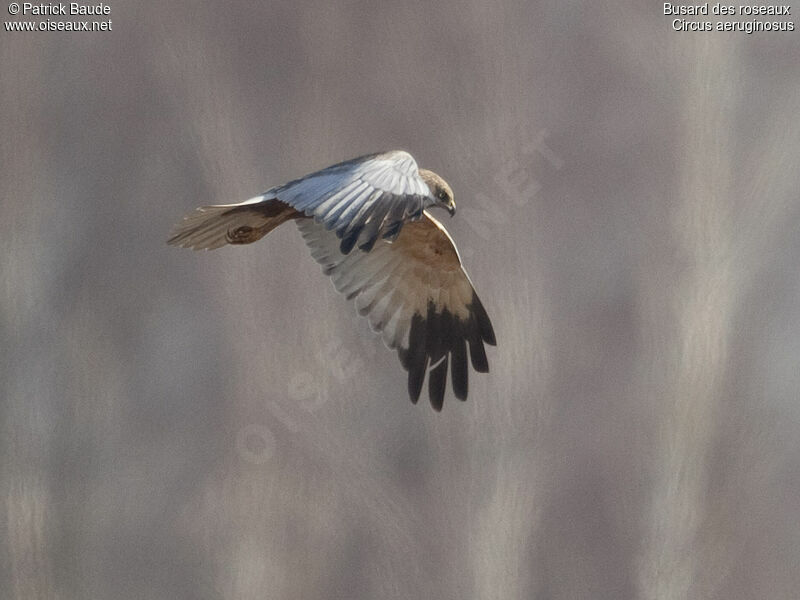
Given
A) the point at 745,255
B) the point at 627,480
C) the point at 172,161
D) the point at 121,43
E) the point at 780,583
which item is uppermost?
A: the point at 121,43

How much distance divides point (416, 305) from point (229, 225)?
17.0 inches

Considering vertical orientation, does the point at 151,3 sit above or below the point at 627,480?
above

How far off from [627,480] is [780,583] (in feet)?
1.71

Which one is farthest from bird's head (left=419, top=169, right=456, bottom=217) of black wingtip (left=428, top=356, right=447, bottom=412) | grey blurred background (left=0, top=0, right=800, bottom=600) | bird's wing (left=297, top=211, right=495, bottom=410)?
grey blurred background (left=0, top=0, right=800, bottom=600)

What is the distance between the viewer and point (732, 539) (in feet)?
15.2

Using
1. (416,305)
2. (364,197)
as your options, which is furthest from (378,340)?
(364,197)

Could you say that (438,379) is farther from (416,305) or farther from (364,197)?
(364,197)

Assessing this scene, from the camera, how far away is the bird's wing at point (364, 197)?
246 cm

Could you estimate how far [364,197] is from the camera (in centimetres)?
252

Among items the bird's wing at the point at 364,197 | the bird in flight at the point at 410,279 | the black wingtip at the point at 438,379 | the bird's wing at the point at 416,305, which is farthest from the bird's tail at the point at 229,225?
the black wingtip at the point at 438,379

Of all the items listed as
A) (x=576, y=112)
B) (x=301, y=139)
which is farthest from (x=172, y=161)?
(x=576, y=112)

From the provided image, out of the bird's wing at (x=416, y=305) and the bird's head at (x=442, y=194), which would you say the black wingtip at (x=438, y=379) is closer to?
the bird's wing at (x=416, y=305)

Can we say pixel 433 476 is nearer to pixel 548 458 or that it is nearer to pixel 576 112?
pixel 548 458

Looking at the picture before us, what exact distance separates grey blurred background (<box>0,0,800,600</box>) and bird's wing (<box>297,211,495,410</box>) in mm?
1364
